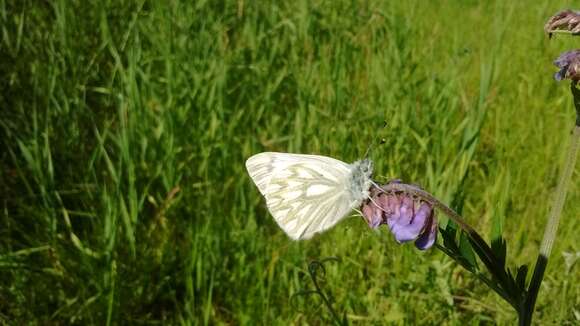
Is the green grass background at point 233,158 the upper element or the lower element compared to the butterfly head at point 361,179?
lower

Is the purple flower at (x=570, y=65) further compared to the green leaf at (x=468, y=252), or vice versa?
the green leaf at (x=468, y=252)

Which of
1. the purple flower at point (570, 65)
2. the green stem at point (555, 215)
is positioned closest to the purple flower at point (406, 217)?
the green stem at point (555, 215)

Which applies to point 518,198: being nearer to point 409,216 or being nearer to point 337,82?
point 337,82

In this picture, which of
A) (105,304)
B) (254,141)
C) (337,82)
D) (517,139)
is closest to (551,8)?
(517,139)

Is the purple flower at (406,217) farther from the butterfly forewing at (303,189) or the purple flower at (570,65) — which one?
the purple flower at (570,65)

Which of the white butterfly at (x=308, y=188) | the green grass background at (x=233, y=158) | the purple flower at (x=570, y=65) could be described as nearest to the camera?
the purple flower at (x=570, y=65)

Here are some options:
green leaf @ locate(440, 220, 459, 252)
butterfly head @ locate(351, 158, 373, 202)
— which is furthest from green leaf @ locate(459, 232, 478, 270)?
butterfly head @ locate(351, 158, 373, 202)

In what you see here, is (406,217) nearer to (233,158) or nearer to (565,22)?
(565,22)

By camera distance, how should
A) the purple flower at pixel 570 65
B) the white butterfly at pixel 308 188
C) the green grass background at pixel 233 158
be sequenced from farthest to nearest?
the green grass background at pixel 233 158 < the white butterfly at pixel 308 188 < the purple flower at pixel 570 65
